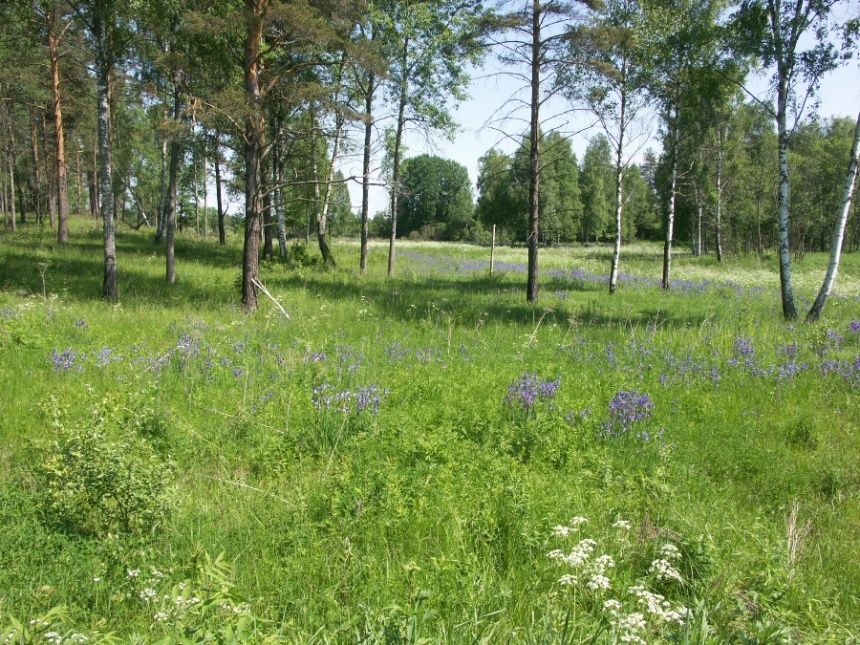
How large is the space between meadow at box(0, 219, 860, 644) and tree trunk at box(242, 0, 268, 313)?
276 centimetres

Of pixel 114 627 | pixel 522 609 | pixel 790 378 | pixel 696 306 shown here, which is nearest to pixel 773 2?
pixel 696 306

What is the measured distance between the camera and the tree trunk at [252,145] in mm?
10469

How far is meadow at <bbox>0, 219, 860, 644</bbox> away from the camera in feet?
8.32

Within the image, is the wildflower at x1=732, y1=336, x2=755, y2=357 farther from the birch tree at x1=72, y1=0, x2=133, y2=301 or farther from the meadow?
the birch tree at x1=72, y1=0, x2=133, y2=301

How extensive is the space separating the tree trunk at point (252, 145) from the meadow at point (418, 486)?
2.76 metres

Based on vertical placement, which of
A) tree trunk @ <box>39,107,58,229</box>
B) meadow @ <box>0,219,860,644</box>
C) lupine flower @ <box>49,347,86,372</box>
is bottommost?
meadow @ <box>0,219,860,644</box>

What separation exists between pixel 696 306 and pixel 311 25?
41.1ft

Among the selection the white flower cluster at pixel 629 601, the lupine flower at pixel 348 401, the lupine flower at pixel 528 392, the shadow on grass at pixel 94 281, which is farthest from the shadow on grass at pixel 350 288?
the white flower cluster at pixel 629 601

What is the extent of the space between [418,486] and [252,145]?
9.68 meters

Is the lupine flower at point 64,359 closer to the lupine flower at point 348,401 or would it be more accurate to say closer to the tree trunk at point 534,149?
the lupine flower at point 348,401

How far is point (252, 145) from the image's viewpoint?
36.0ft

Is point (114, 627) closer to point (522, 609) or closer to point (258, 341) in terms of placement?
point (522, 609)

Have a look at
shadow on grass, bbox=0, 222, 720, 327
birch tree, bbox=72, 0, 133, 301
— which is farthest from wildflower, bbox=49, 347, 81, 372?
birch tree, bbox=72, 0, 133, 301

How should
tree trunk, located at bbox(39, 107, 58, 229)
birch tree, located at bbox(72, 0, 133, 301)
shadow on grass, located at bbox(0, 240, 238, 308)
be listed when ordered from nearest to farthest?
birch tree, located at bbox(72, 0, 133, 301) < shadow on grass, located at bbox(0, 240, 238, 308) < tree trunk, located at bbox(39, 107, 58, 229)
